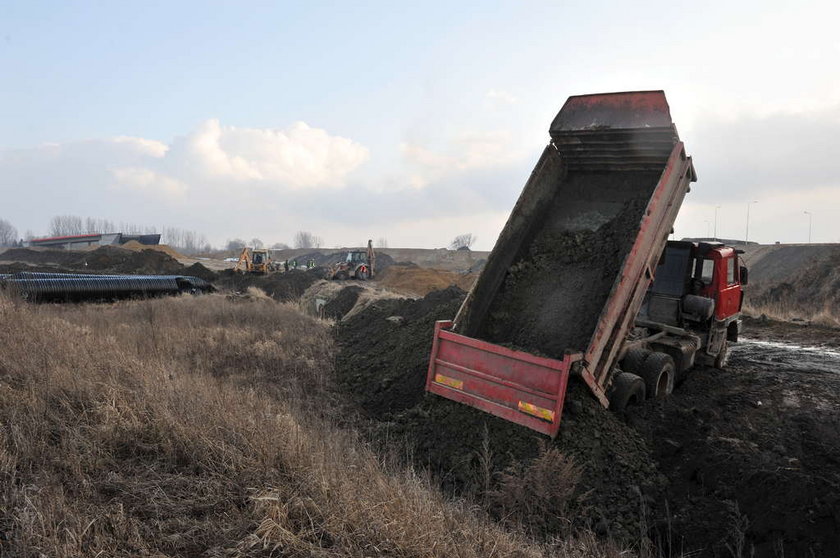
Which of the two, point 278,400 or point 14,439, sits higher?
point 14,439

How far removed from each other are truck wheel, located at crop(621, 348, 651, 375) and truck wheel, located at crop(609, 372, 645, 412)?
1.25 ft

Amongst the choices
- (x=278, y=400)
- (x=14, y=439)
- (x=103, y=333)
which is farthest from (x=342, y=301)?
(x=14, y=439)

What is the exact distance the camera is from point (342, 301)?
17.3 meters

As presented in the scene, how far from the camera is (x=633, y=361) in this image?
6.30m

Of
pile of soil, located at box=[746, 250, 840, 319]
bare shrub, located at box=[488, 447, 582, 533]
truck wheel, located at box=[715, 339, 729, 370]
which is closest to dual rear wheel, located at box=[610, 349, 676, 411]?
bare shrub, located at box=[488, 447, 582, 533]

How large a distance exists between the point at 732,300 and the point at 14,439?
30.0ft

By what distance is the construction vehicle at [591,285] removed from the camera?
5.16 m

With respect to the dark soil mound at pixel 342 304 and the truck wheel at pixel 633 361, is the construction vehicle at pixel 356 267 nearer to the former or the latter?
the dark soil mound at pixel 342 304

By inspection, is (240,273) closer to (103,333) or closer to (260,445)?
(103,333)

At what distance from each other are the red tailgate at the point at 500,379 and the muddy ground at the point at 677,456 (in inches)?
6.9

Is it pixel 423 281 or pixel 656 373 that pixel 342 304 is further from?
pixel 423 281

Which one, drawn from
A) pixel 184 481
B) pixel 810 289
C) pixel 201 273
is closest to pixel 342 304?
pixel 184 481

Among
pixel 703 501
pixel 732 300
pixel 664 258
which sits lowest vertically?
pixel 703 501

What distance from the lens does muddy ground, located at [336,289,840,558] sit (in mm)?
3986
